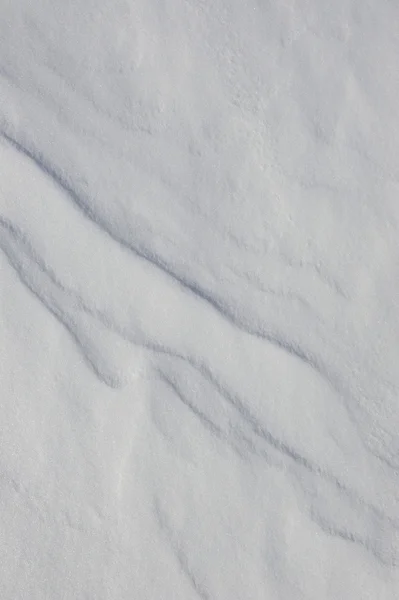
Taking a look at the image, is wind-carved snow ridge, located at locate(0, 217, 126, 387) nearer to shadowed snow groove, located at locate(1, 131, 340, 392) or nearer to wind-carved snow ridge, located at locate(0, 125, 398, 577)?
wind-carved snow ridge, located at locate(0, 125, 398, 577)

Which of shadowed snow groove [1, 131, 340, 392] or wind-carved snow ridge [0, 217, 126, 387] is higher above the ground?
shadowed snow groove [1, 131, 340, 392]

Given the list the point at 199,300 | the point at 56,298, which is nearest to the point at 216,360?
the point at 199,300

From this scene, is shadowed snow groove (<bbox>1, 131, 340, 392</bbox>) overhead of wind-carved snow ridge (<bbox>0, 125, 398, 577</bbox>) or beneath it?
overhead

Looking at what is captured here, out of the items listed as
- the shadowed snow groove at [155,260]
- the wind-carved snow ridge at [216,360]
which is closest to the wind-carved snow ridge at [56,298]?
the wind-carved snow ridge at [216,360]

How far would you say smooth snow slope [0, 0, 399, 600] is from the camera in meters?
1.51

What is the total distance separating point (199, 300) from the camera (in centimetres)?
162

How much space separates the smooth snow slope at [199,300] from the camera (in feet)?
4.96

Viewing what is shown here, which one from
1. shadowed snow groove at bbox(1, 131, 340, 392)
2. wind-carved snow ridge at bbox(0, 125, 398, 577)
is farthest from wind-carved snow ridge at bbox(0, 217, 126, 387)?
shadowed snow groove at bbox(1, 131, 340, 392)

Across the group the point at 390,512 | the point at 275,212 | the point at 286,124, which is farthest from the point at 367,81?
the point at 390,512

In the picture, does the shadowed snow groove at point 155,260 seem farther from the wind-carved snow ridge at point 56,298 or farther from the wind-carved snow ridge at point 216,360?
the wind-carved snow ridge at point 56,298

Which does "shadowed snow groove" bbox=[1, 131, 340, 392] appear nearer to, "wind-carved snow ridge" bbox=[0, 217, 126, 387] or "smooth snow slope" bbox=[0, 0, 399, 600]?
"smooth snow slope" bbox=[0, 0, 399, 600]

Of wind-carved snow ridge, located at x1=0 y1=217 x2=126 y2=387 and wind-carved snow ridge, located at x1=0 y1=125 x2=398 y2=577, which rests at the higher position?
wind-carved snow ridge, located at x1=0 y1=125 x2=398 y2=577

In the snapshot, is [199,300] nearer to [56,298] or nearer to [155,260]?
[155,260]

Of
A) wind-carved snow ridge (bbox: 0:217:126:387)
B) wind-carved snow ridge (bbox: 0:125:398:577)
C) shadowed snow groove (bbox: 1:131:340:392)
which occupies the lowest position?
wind-carved snow ridge (bbox: 0:217:126:387)
